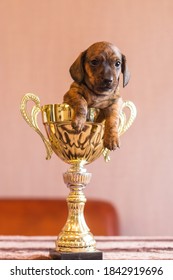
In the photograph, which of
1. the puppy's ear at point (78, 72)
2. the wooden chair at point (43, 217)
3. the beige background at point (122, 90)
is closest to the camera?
the puppy's ear at point (78, 72)

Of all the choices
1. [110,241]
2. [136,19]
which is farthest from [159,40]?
[110,241]

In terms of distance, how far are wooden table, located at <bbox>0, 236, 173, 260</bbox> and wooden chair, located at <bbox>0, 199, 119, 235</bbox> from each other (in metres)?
0.94

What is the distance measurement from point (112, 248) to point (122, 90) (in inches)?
55.4

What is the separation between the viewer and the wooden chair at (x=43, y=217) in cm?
255

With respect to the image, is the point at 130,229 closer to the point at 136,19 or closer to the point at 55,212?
the point at 55,212

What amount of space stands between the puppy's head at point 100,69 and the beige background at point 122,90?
1.51 metres

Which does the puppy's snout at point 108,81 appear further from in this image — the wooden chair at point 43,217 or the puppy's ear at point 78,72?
the wooden chair at point 43,217

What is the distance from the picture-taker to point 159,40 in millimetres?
2713

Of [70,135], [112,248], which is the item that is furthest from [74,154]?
[112,248]

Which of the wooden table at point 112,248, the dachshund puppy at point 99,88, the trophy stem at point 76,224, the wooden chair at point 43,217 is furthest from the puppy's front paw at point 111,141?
the wooden chair at point 43,217

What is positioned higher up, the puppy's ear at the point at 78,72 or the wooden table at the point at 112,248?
the puppy's ear at the point at 78,72

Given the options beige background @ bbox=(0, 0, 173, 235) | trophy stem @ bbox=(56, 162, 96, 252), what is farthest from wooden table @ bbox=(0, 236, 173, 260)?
beige background @ bbox=(0, 0, 173, 235)

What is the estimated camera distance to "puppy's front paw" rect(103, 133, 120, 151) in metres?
1.06

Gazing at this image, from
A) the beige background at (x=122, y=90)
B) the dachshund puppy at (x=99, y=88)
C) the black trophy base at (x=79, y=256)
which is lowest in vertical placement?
the black trophy base at (x=79, y=256)
